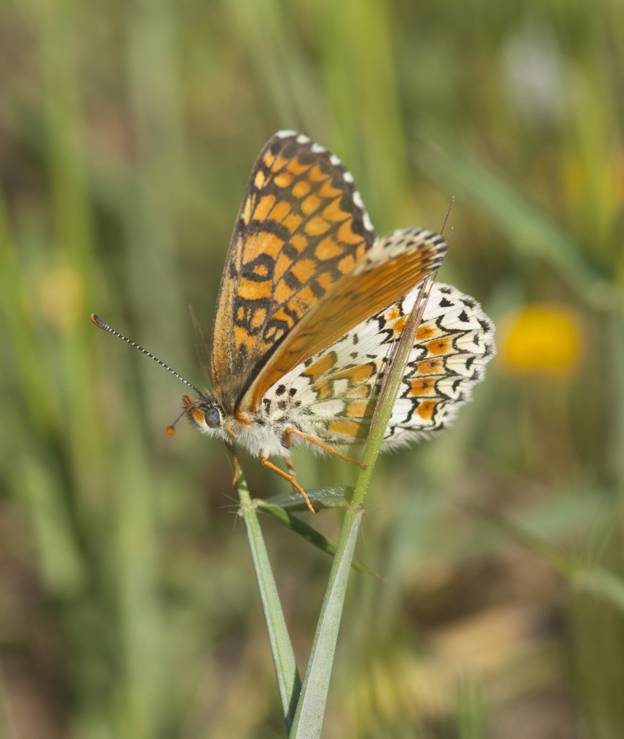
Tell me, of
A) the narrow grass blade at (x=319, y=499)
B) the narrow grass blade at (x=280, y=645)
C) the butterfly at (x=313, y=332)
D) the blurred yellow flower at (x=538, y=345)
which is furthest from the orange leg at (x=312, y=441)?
the blurred yellow flower at (x=538, y=345)

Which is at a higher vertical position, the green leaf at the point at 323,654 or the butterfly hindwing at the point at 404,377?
the butterfly hindwing at the point at 404,377

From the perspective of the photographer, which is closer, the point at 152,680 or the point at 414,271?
the point at 414,271

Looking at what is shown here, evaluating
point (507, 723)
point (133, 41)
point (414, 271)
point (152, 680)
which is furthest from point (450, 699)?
point (133, 41)

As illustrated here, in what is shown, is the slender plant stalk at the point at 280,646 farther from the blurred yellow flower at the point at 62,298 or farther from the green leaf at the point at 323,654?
the blurred yellow flower at the point at 62,298

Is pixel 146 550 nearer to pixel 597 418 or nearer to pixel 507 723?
pixel 507 723

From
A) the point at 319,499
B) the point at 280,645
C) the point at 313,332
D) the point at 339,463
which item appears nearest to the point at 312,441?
the point at 339,463

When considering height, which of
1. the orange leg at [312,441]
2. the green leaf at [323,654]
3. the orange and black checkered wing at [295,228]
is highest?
the orange and black checkered wing at [295,228]
